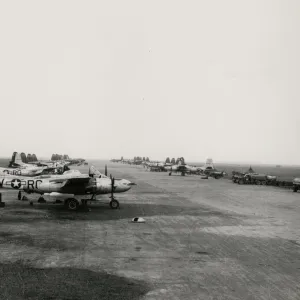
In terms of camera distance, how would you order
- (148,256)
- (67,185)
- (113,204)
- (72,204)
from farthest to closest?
(113,204) → (67,185) → (72,204) → (148,256)

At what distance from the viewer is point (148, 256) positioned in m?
11.2

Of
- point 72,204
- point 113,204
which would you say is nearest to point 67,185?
point 72,204

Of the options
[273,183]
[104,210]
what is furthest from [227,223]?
[273,183]

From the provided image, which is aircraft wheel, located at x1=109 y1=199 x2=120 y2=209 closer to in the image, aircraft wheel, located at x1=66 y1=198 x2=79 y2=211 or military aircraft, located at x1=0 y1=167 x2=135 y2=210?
military aircraft, located at x1=0 y1=167 x2=135 y2=210

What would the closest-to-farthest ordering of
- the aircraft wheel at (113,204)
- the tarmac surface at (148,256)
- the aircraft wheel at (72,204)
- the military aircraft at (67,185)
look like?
the tarmac surface at (148,256) < the aircraft wheel at (72,204) < the military aircraft at (67,185) < the aircraft wheel at (113,204)

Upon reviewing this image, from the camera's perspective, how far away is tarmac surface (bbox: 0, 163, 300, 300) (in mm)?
8203

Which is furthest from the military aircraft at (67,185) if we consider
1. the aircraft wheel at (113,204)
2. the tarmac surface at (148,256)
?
the tarmac surface at (148,256)

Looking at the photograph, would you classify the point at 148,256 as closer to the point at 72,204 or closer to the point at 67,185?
the point at 72,204

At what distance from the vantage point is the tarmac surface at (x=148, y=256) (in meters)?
8.20

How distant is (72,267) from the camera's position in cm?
977

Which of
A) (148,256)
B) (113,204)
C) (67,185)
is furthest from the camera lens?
(113,204)

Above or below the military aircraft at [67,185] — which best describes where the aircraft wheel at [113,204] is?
below

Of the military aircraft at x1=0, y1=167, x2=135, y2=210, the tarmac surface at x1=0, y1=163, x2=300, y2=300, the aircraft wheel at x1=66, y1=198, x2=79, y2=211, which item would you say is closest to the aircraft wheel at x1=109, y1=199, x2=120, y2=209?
the military aircraft at x1=0, y1=167, x2=135, y2=210

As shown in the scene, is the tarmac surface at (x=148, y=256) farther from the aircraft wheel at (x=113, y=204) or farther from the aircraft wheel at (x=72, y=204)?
the aircraft wheel at (x=113, y=204)
